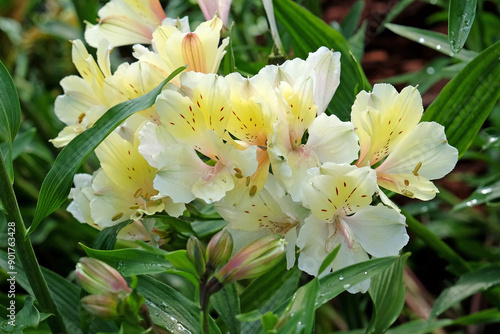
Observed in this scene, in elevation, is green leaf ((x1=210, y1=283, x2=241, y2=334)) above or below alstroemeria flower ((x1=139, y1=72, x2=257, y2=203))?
below

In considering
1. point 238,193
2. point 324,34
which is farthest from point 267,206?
point 324,34

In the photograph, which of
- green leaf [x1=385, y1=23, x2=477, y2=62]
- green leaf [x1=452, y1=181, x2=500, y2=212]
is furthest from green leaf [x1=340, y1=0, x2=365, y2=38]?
green leaf [x1=452, y1=181, x2=500, y2=212]

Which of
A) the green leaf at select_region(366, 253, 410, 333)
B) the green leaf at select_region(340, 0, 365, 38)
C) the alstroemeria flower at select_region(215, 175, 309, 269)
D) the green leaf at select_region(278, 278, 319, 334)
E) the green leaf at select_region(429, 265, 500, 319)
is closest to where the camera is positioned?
the green leaf at select_region(278, 278, 319, 334)

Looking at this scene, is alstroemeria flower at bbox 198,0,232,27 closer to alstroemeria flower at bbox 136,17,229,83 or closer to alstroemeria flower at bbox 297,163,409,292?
alstroemeria flower at bbox 136,17,229,83

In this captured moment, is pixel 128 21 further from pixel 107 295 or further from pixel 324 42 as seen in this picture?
pixel 107 295

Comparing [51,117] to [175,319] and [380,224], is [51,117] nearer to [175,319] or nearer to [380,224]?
[175,319]

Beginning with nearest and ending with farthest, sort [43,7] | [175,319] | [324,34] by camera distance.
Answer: [175,319] → [324,34] → [43,7]

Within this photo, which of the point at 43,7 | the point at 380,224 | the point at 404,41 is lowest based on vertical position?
the point at 404,41
